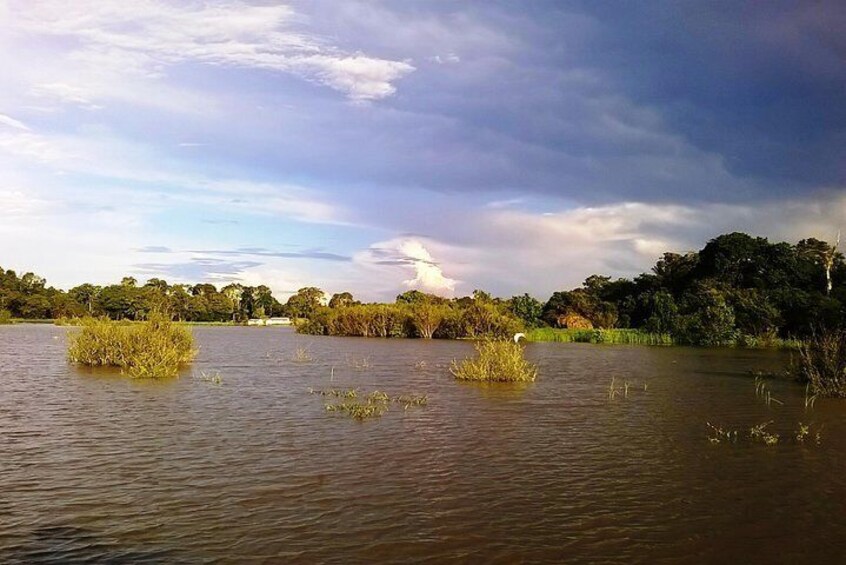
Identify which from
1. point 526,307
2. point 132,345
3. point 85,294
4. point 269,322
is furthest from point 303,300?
point 132,345

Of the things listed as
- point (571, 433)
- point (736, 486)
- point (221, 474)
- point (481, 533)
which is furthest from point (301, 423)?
point (736, 486)

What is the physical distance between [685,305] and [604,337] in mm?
8845

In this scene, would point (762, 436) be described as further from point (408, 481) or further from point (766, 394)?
point (766, 394)

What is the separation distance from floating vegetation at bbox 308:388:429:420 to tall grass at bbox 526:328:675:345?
41.8 metres

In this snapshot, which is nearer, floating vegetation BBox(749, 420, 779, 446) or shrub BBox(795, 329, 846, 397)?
floating vegetation BBox(749, 420, 779, 446)

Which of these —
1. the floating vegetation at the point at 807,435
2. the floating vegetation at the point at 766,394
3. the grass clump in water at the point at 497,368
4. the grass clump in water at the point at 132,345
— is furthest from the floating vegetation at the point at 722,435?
the grass clump in water at the point at 132,345

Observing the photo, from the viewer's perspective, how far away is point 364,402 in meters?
20.0

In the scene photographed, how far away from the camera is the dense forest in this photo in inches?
2269

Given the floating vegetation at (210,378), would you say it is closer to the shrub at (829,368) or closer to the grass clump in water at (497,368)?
the grass clump in water at (497,368)

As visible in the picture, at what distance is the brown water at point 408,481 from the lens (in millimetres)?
8172

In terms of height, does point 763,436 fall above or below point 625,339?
below

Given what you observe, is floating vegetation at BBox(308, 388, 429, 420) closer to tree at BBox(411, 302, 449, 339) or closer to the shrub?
the shrub

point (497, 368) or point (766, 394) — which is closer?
point (766, 394)

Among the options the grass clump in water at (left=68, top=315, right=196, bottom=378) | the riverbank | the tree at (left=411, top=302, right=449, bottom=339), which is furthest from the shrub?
the tree at (left=411, top=302, right=449, bottom=339)
